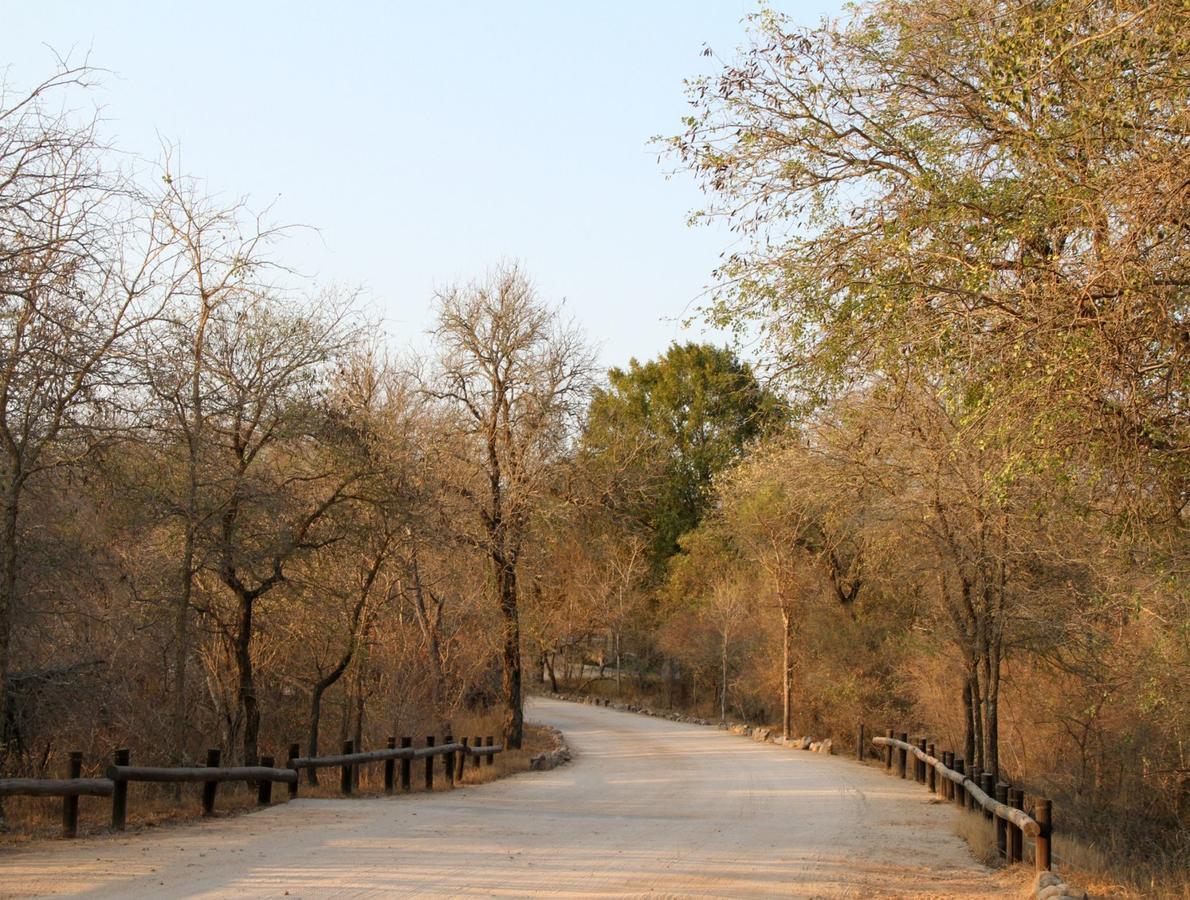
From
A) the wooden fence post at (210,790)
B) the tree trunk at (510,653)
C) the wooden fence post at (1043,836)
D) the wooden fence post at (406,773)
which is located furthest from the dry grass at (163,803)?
the wooden fence post at (1043,836)

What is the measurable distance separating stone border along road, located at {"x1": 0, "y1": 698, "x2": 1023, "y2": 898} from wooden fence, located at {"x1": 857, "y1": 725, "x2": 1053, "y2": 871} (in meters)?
0.43

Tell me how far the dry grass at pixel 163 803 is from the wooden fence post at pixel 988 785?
8.97 m

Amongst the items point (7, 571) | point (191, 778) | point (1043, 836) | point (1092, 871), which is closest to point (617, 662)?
point (191, 778)

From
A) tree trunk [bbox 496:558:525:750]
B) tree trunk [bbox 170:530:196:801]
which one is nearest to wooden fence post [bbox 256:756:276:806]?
tree trunk [bbox 170:530:196:801]

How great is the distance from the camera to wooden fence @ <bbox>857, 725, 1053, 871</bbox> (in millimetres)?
10844

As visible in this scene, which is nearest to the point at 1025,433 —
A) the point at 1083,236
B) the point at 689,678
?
the point at 1083,236

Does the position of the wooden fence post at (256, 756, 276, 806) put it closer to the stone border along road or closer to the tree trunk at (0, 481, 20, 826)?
the stone border along road

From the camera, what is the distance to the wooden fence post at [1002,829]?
1254 centimetres

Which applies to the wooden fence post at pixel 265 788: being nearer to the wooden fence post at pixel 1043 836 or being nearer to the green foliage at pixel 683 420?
the wooden fence post at pixel 1043 836

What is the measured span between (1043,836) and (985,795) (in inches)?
137

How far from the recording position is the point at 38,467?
12375 mm

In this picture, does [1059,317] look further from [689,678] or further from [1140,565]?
[689,678]

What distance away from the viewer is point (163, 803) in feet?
46.9

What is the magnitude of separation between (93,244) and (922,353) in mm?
8344
